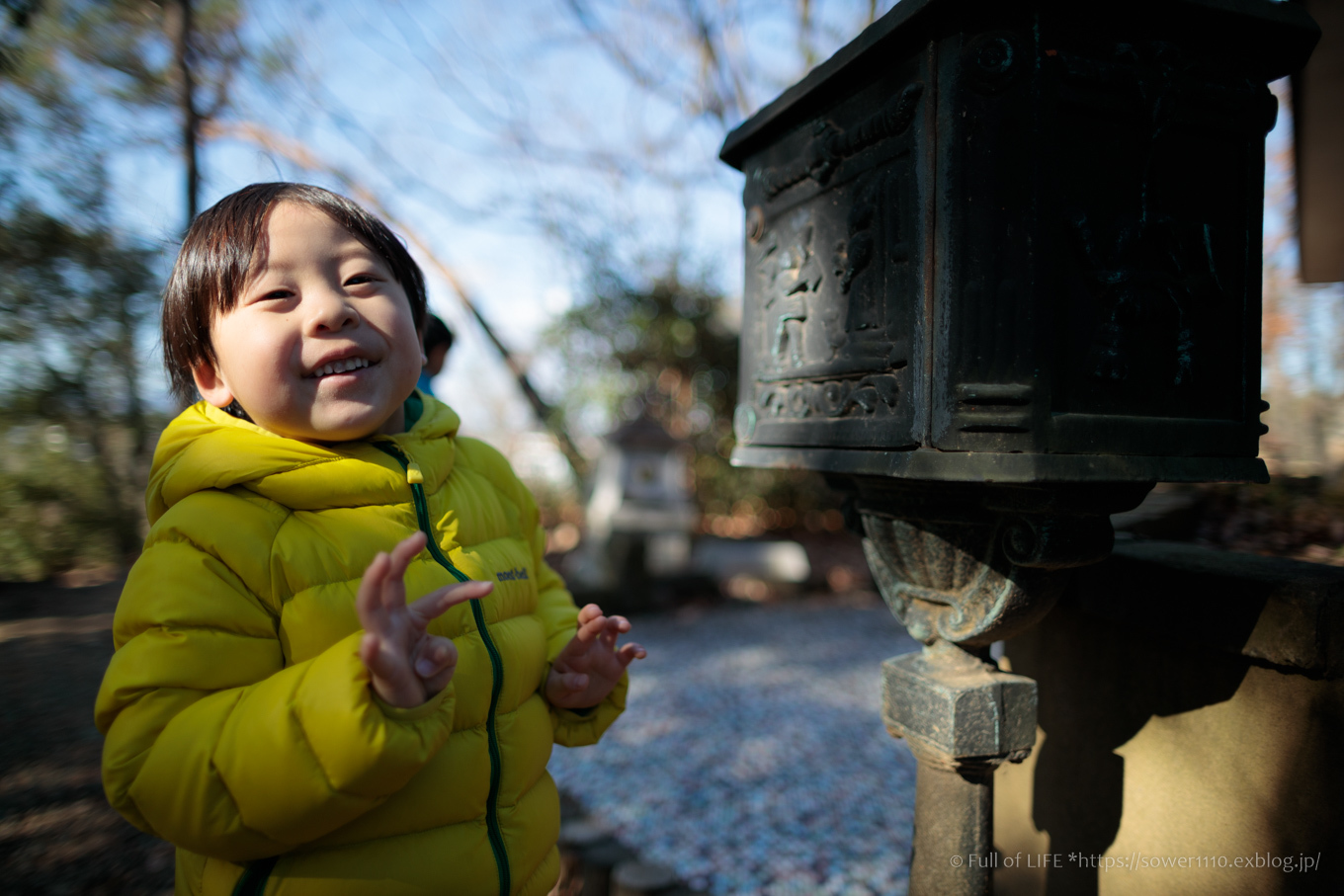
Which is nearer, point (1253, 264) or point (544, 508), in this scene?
point (1253, 264)

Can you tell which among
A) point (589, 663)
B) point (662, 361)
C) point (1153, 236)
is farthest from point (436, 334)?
point (662, 361)

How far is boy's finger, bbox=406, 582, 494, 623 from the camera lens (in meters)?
0.91

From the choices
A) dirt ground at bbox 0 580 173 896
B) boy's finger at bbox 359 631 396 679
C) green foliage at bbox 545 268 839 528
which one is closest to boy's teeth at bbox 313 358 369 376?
boy's finger at bbox 359 631 396 679

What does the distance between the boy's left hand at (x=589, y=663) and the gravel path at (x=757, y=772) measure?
1.73 meters

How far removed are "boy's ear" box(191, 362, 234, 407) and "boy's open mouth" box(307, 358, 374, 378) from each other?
0.66 ft

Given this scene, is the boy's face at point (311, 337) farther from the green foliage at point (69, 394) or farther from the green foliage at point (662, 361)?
the green foliage at point (662, 361)

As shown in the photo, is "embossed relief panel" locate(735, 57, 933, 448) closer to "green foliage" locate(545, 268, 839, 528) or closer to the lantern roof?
the lantern roof

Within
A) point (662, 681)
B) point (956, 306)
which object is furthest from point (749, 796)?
point (956, 306)

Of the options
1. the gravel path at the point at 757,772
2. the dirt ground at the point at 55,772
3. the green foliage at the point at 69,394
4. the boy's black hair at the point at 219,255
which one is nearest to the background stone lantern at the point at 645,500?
the gravel path at the point at 757,772

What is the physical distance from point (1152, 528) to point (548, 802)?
238 centimetres

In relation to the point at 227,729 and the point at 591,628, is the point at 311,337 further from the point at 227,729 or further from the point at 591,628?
the point at 591,628

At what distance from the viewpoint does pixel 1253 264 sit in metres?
1.34

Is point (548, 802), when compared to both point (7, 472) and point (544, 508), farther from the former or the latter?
point (544, 508)

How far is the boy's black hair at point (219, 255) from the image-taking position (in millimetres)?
1103
